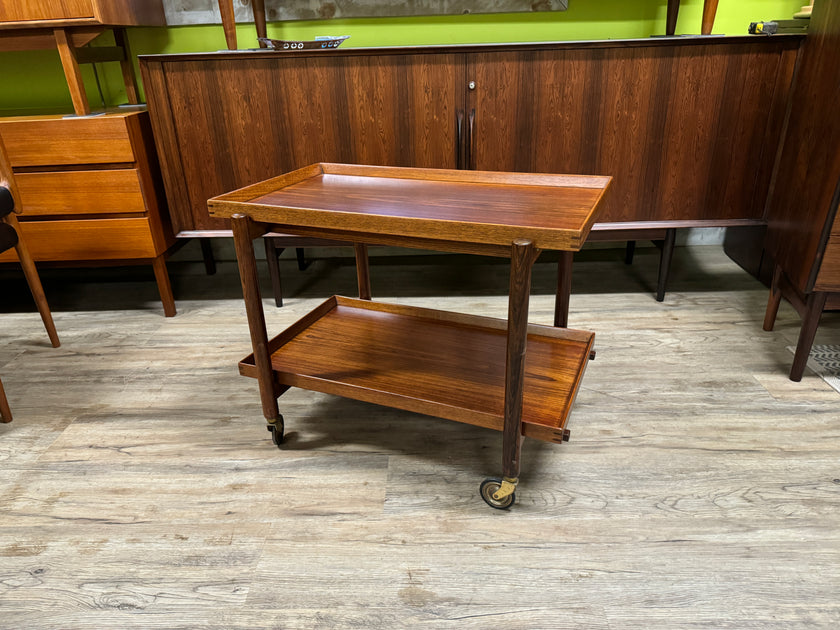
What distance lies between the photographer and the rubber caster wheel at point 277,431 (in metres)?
1.47

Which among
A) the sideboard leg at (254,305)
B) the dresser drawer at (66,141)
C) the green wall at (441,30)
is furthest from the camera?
the green wall at (441,30)

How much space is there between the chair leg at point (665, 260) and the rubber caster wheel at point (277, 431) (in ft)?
5.32

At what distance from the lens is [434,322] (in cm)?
168

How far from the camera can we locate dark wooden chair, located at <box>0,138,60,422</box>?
68.9 inches

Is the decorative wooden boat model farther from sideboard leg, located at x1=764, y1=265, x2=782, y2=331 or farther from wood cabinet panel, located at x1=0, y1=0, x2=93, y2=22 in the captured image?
sideboard leg, located at x1=764, y1=265, x2=782, y2=331

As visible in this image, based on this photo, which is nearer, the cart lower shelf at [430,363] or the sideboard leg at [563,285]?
the cart lower shelf at [430,363]

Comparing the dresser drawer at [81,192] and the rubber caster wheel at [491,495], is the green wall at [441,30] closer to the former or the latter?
the dresser drawer at [81,192]

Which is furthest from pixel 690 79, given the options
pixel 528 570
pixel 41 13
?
pixel 41 13

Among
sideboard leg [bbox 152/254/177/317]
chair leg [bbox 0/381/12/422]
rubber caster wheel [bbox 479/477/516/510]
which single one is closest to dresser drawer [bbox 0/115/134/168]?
sideboard leg [bbox 152/254/177/317]

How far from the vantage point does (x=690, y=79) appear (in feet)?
6.38

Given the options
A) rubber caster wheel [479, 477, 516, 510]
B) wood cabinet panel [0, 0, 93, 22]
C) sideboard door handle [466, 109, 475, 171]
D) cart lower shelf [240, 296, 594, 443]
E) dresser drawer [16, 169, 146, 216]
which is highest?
wood cabinet panel [0, 0, 93, 22]

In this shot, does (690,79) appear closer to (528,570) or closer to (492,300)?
(492,300)

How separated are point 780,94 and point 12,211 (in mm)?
2630

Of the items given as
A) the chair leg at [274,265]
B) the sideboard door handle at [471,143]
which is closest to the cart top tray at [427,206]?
the sideboard door handle at [471,143]
